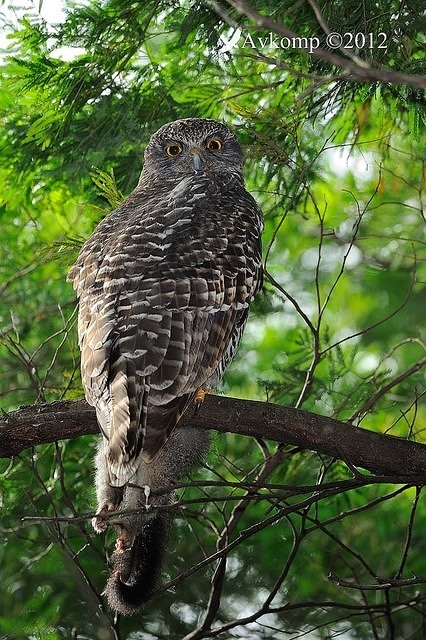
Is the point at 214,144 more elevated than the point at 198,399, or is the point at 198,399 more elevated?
the point at 214,144

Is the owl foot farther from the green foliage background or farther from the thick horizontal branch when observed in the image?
the green foliage background

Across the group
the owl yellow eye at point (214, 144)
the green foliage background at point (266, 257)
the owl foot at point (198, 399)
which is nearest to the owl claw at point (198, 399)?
the owl foot at point (198, 399)

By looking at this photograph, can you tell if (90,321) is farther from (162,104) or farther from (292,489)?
(162,104)

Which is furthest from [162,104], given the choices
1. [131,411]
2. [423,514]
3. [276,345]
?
[276,345]

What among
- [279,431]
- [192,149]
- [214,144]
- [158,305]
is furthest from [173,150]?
[279,431]

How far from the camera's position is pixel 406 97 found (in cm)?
443

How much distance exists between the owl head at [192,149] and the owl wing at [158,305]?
52 cm

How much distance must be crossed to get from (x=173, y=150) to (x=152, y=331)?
6.31 feet

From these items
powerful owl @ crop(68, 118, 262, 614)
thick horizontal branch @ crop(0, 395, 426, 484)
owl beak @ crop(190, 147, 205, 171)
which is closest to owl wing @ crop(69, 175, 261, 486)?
powerful owl @ crop(68, 118, 262, 614)

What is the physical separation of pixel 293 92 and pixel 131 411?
7.62ft

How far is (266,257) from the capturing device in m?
4.27

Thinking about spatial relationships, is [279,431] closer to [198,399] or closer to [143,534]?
[198,399]

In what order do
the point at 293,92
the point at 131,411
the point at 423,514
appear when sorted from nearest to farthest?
1. the point at 131,411
2. the point at 293,92
3. the point at 423,514

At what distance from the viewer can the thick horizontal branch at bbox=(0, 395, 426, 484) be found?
380 centimetres
